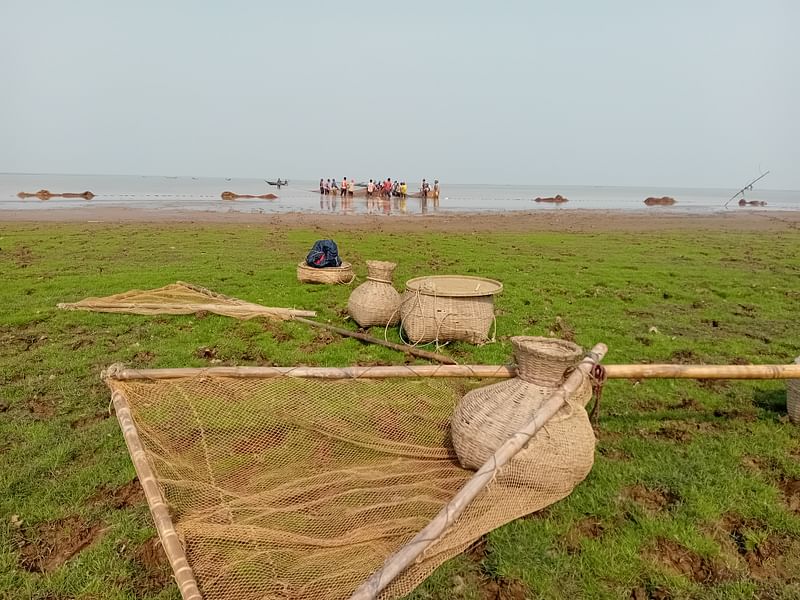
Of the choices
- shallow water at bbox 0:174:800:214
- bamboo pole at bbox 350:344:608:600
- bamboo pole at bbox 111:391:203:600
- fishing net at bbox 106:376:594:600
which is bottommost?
shallow water at bbox 0:174:800:214

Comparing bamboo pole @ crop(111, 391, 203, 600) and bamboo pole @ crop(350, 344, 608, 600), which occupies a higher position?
bamboo pole @ crop(350, 344, 608, 600)

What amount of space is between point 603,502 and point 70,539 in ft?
12.7

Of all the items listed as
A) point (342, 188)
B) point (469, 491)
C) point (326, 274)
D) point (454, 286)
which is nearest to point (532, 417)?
point (469, 491)

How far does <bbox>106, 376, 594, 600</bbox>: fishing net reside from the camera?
114 inches

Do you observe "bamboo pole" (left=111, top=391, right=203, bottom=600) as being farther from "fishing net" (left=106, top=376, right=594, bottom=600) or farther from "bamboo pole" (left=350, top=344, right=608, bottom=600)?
"bamboo pole" (left=350, top=344, right=608, bottom=600)

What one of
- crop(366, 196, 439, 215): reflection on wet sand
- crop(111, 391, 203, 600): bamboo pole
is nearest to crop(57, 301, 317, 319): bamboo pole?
crop(111, 391, 203, 600): bamboo pole

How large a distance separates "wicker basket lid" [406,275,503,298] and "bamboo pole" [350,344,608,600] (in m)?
3.25

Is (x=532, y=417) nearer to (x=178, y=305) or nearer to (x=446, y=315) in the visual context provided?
(x=446, y=315)

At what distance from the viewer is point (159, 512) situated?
264 cm

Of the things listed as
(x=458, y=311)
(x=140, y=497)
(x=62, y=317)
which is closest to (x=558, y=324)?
(x=458, y=311)

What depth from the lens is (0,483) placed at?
13.5ft

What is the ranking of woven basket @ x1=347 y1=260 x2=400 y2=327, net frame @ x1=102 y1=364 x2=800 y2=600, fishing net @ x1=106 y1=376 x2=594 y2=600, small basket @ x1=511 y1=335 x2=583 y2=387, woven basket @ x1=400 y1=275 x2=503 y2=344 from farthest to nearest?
woven basket @ x1=347 y1=260 x2=400 y2=327, woven basket @ x1=400 y1=275 x2=503 y2=344, net frame @ x1=102 y1=364 x2=800 y2=600, small basket @ x1=511 y1=335 x2=583 y2=387, fishing net @ x1=106 y1=376 x2=594 y2=600

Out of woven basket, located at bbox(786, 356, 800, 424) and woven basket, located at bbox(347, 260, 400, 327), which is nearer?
woven basket, located at bbox(786, 356, 800, 424)

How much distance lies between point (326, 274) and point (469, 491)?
28.5 ft
